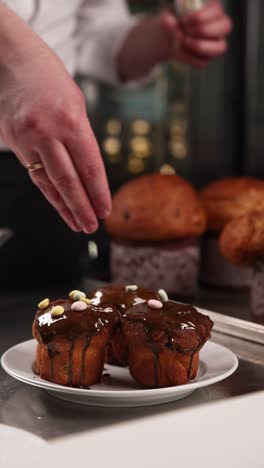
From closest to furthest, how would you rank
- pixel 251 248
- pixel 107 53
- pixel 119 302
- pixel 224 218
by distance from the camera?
pixel 119 302 → pixel 251 248 → pixel 224 218 → pixel 107 53

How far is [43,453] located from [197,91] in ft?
5.31

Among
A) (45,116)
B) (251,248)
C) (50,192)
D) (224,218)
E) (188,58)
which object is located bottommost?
(224,218)

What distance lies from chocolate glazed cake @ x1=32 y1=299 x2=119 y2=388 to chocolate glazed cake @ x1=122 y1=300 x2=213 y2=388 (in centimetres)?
4

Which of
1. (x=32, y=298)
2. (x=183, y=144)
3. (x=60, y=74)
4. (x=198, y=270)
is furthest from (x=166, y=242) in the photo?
(x=183, y=144)

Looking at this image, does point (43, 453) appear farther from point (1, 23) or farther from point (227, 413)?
point (1, 23)

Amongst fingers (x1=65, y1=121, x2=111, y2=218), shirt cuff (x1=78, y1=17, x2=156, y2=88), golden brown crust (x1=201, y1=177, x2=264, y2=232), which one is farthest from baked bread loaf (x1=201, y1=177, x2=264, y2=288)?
fingers (x1=65, y1=121, x2=111, y2=218)

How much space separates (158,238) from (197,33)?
19.5 inches

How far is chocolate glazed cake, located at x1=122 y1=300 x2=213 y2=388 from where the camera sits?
2.81 feet

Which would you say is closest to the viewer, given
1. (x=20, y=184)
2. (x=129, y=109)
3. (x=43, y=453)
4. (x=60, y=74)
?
(x=43, y=453)

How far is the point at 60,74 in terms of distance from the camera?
0.90 m

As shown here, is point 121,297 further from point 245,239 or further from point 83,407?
point 245,239

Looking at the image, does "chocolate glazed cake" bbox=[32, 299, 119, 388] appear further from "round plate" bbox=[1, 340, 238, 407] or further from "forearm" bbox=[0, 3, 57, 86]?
"forearm" bbox=[0, 3, 57, 86]

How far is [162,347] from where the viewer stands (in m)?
0.86

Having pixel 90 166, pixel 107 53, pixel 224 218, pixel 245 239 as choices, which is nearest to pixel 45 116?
pixel 90 166
